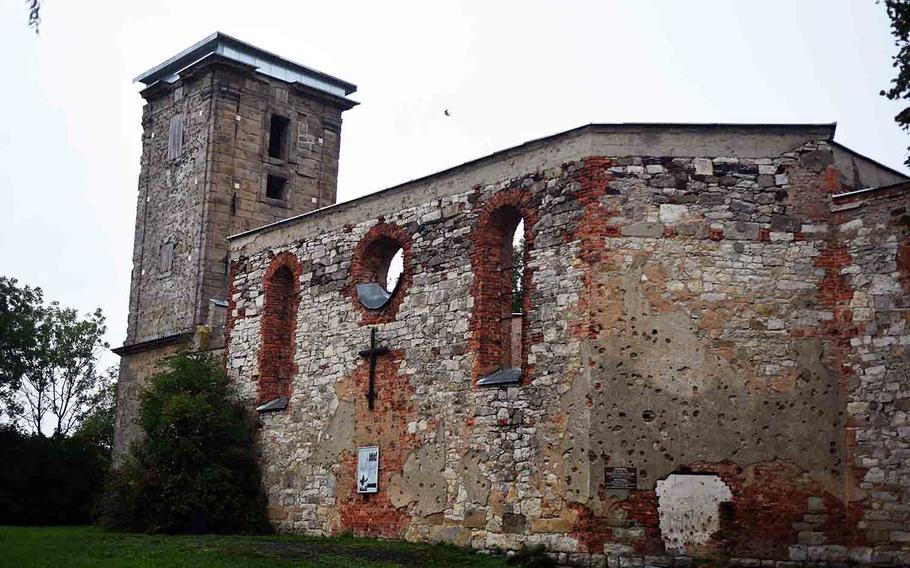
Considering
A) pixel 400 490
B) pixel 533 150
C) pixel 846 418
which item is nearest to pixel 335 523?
pixel 400 490

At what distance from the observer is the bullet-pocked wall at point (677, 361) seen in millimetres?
14258

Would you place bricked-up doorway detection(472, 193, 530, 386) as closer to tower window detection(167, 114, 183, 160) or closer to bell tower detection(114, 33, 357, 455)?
bell tower detection(114, 33, 357, 455)

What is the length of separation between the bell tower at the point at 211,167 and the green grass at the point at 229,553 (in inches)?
376

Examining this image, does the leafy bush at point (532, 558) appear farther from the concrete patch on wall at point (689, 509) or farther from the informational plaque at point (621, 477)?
the concrete patch on wall at point (689, 509)

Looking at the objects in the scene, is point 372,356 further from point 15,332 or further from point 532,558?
point 15,332

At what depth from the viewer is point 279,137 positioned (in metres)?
30.1

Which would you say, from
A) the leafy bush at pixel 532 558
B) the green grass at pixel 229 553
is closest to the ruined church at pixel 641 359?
the leafy bush at pixel 532 558

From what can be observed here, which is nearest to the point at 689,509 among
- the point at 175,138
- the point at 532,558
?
the point at 532,558

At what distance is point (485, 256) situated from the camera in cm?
1698

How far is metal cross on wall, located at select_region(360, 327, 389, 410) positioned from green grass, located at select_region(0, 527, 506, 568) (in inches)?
92.5

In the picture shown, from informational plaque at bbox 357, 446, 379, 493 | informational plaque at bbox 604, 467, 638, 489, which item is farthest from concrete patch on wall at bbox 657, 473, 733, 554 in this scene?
informational plaque at bbox 357, 446, 379, 493

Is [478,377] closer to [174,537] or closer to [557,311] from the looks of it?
[557,311]

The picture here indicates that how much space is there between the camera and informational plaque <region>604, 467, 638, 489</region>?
1461cm

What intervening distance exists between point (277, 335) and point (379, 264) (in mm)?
3162
